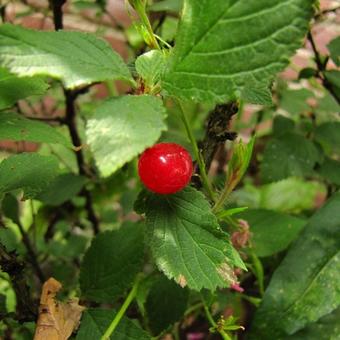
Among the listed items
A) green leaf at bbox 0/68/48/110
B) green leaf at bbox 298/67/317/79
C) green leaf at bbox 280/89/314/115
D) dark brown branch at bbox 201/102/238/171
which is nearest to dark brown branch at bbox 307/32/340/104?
green leaf at bbox 298/67/317/79

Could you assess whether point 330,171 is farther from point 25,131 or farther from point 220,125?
point 25,131

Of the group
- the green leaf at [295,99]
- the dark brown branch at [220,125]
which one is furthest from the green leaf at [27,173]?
the green leaf at [295,99]

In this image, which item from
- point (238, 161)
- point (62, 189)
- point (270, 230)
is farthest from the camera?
point (62, 189)

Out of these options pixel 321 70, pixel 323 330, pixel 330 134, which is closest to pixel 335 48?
pixel 321 70

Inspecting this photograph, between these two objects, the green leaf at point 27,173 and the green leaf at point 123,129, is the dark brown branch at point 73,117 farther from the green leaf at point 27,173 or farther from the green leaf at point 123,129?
the green leaf at point 123,129

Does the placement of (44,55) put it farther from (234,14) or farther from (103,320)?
(103,320)

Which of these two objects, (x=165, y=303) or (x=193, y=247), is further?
(x=165, y=303)

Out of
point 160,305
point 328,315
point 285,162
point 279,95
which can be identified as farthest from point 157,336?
point 279,95
